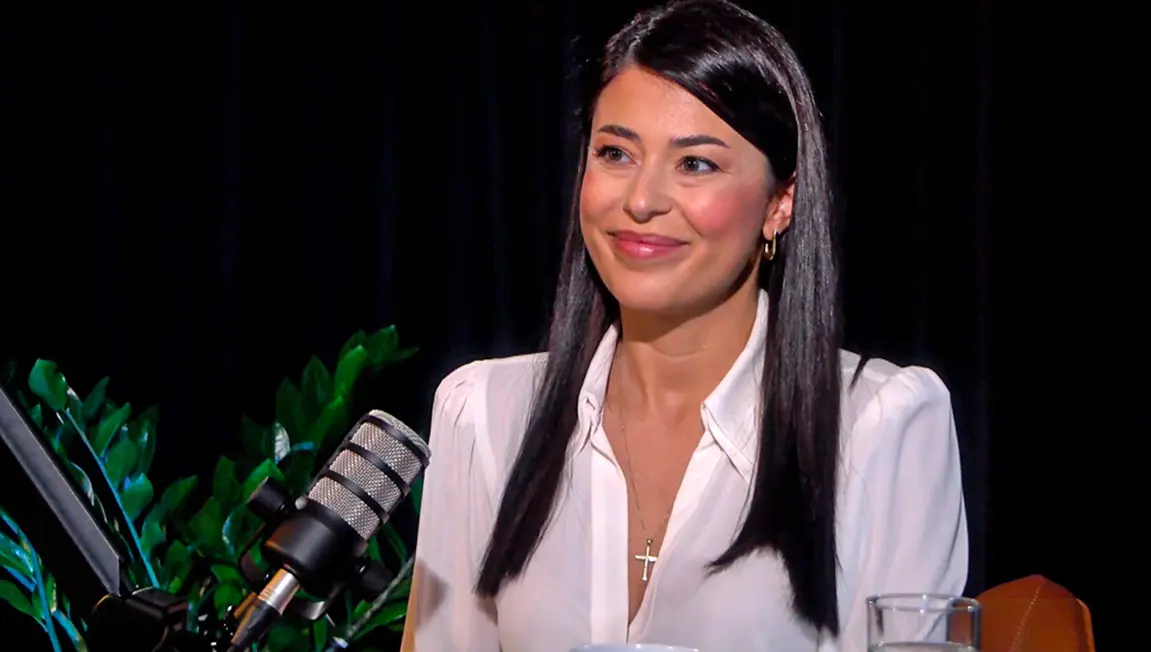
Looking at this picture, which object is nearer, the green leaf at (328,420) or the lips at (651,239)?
the lips at (651,239)

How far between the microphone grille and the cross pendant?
76 cm

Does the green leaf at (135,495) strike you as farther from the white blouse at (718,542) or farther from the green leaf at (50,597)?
the white blouse at (718,542)

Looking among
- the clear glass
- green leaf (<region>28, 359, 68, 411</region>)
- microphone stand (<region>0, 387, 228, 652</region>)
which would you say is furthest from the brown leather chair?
green leaf (<region>28, 359, 68, 411</region>)

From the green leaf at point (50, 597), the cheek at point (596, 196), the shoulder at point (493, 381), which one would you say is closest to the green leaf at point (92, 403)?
the green leaf at point (50, 597)

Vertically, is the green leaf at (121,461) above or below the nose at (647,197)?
below

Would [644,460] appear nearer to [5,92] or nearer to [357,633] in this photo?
[357,633]

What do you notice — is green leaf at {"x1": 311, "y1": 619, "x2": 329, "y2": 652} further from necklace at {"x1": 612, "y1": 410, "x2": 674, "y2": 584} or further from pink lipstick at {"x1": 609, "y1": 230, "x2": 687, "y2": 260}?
pink lipstick at {"x1": 609, "y1": 230, "x2": 687, "y2": 260}

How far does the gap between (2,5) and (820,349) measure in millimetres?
2393

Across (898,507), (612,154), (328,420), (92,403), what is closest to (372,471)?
(612,154)

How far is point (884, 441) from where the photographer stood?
73.1 inches

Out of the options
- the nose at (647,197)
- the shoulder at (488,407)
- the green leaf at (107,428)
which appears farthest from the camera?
the green leaf at (107,428)

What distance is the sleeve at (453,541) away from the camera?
6.37ft

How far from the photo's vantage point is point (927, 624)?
1049 millimetres

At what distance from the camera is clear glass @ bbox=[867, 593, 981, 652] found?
3.44 ft
